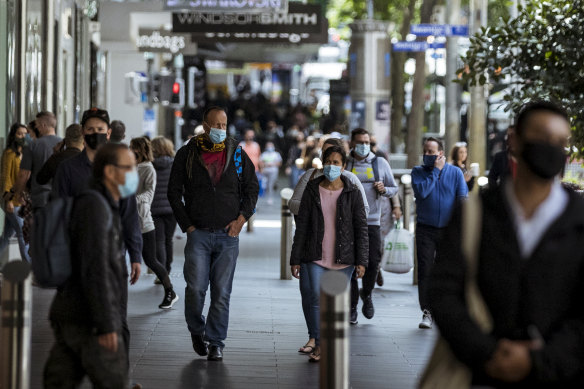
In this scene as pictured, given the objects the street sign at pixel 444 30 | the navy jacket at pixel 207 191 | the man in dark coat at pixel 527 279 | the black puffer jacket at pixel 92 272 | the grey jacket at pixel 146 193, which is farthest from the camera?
the street sign at pixel 444 30

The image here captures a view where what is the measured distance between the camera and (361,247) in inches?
372

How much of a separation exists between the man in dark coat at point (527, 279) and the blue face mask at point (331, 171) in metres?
5.31

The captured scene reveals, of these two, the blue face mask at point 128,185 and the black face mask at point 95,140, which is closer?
the blue face mask at point 128,185

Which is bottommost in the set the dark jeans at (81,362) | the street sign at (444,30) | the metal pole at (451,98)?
the dark jeans at (81,362)

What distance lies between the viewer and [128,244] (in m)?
6.94

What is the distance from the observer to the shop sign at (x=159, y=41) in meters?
25.8

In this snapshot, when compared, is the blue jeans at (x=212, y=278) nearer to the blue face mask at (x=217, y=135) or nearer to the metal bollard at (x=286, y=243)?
the blue face mask at (x=217, y=135)

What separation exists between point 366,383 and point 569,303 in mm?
4570

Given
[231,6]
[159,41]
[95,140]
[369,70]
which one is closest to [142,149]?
[95,140]

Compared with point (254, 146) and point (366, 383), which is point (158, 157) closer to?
point (366, 383)

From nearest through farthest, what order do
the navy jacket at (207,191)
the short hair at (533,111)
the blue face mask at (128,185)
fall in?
1. the short hair at (533,111)
2. the blue face mask at (128,185)
3. the navy jacket at (207,191)

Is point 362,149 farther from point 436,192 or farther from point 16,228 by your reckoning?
point 16,228

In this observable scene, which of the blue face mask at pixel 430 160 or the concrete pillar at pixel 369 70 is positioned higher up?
the concrete pillar at pixel 369 70

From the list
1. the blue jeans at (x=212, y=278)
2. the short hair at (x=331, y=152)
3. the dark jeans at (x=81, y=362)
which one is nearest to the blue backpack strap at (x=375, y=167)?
the short hair at (x=331, y=152)
